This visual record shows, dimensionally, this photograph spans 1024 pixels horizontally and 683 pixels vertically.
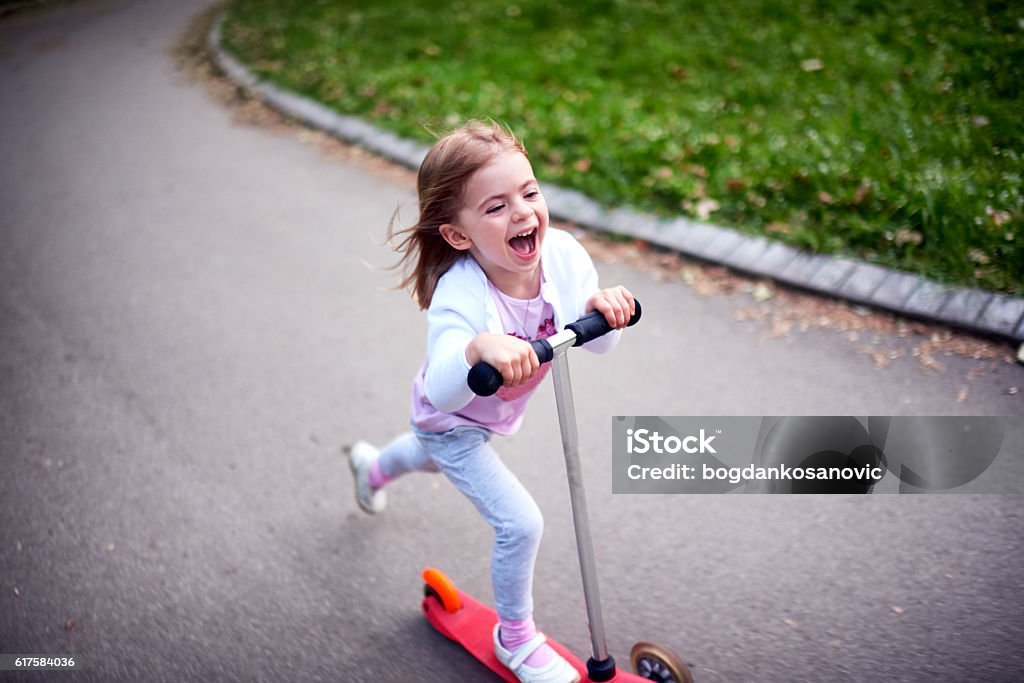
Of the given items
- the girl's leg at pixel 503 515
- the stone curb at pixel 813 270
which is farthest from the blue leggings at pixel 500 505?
the stone curb at pixel 813 270

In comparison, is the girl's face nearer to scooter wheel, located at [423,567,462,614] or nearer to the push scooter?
the push scooter

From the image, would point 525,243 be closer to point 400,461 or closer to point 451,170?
point 451,170

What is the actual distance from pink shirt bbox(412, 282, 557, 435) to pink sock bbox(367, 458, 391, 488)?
0.67 metres

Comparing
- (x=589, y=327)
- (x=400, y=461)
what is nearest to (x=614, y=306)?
(x=589, y=327)

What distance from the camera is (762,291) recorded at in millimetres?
4141

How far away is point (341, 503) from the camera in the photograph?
3.35m

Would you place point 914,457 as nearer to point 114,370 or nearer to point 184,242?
point 114,370

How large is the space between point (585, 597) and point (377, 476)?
107cm

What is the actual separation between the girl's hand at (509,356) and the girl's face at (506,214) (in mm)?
296

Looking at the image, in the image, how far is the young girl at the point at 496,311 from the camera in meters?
2.06

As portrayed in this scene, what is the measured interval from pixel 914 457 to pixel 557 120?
3.64m

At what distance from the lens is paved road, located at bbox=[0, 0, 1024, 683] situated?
8.71ft

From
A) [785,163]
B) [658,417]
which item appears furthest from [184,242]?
[785,163]

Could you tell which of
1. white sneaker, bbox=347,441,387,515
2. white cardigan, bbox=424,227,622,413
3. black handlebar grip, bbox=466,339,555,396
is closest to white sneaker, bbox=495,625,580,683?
white cardigan, bbox=424,227,622,413
